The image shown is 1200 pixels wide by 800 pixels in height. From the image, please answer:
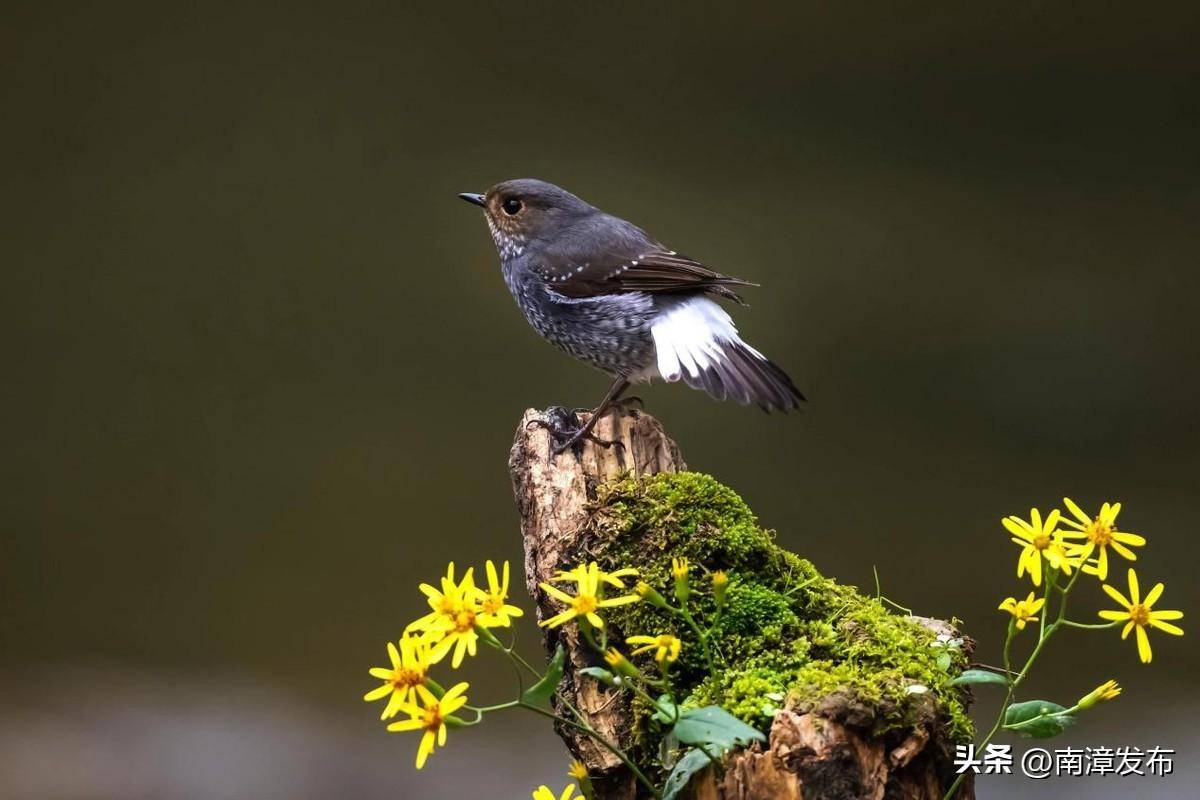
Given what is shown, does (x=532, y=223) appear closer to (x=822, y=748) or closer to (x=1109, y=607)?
(x=822, y=748)

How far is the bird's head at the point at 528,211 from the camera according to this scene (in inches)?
122

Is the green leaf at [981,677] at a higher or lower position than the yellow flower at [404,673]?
higher

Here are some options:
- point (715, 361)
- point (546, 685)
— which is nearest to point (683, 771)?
point (546, 685)

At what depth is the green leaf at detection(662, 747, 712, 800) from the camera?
5.27 ft

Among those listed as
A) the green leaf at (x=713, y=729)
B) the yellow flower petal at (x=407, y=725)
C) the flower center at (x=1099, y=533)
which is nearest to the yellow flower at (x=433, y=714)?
the yellow flower petal at (x=407, y=725)

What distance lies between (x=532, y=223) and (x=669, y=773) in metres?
1.70

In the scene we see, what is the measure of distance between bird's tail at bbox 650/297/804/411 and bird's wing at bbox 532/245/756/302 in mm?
63

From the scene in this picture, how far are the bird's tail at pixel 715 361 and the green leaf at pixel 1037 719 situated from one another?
89 cm

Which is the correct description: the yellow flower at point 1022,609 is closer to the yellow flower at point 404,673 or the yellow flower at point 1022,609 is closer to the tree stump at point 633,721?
the tree stump at point 633,721

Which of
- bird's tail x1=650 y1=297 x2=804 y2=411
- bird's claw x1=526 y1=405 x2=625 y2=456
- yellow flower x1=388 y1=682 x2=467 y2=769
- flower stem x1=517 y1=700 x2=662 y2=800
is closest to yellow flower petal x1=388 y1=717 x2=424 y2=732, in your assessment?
yellow flower x1=388 y1=682 x2=467 y2=769

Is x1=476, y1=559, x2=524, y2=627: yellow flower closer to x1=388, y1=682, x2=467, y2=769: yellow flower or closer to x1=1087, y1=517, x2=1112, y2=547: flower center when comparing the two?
x1=388, y1=682, x2=467, y2=769: yellow flower

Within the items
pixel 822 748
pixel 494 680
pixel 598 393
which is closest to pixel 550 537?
pixel 822 748

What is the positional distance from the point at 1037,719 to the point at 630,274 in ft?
4.88

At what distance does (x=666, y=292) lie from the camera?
9.41 ft
